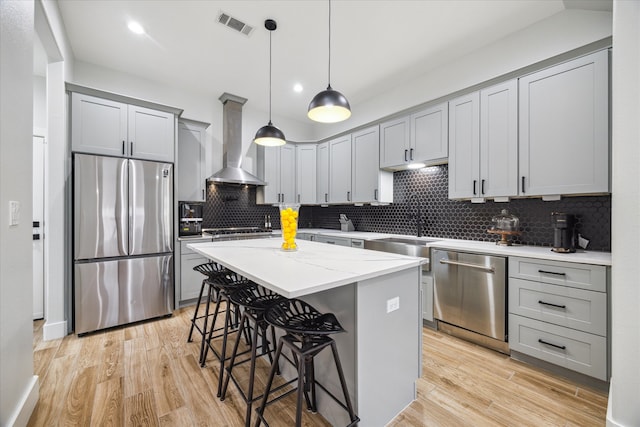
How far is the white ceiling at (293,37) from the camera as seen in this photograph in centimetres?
240

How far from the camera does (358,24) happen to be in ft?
8.63

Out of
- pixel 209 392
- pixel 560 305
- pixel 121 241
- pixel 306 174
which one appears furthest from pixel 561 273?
pixel 121 241

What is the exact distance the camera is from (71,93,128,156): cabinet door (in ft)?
9.14

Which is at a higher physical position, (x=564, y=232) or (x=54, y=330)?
(x=564, y=232)

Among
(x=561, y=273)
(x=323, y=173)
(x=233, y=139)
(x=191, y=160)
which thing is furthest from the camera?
(x=323, y=173)

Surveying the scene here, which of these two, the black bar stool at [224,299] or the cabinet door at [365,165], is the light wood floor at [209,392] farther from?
the cabinet door at [365,165]

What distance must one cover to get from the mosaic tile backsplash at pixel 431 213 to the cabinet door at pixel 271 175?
0.32 m

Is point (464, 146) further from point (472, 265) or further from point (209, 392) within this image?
point (209, 392)

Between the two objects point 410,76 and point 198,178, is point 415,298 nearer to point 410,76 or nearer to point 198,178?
point 410,76

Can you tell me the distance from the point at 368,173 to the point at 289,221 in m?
2.14

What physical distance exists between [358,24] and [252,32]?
107 centimetres

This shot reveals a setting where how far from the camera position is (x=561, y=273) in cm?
205

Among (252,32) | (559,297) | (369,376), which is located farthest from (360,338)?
(252,32)

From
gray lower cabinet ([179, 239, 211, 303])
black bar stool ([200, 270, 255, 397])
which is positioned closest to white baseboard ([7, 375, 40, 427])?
black bar stool ([200, 270, 255, 397])
